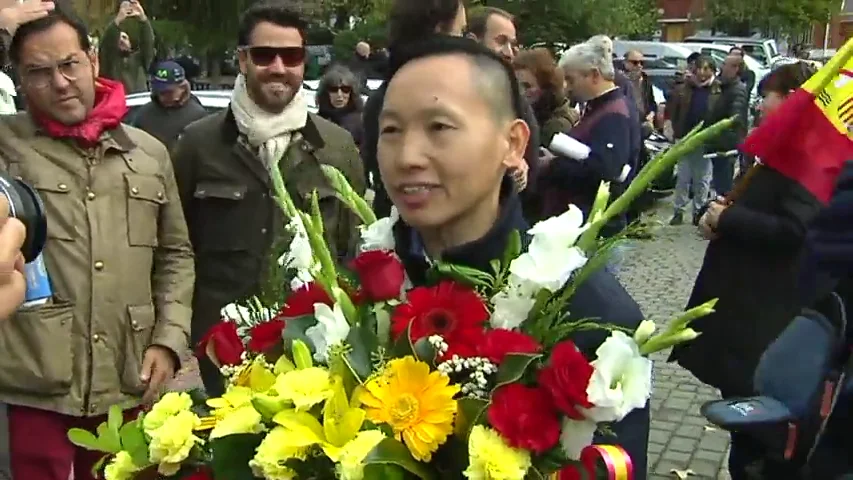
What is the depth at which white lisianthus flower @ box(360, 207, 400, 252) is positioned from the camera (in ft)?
6.73

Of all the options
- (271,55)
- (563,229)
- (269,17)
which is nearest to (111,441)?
(563,229)

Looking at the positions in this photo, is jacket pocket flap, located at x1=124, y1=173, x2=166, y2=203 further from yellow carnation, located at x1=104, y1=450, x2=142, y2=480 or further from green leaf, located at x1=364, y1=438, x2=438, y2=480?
green leaf, located at x1=364, y1=438, x2=438, y2=480

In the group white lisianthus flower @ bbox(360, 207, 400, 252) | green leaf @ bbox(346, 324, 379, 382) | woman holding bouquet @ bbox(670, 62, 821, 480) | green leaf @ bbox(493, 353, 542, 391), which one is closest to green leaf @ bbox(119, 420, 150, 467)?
green leaf @ bbox(346, 324, 379, 382)

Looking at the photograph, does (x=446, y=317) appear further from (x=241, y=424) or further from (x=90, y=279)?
(x=90, y=279)

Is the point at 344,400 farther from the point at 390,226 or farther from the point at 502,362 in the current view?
the point at 390,226

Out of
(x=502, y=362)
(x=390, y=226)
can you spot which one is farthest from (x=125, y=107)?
(x=502, y=362)

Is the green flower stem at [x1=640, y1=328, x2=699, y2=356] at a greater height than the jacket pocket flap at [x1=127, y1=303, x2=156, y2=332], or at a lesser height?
greater

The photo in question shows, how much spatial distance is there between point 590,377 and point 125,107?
219cm

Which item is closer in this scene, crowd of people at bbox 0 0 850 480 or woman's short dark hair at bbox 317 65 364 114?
crowd of people at bbox 0 0 850 480

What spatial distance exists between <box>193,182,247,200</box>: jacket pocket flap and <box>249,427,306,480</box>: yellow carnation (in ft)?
6.75

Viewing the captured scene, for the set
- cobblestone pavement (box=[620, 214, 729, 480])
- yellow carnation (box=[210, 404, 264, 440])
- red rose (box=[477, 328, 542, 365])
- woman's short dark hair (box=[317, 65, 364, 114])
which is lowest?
cobblestone pavement (box=[620, 214, 729, 480])

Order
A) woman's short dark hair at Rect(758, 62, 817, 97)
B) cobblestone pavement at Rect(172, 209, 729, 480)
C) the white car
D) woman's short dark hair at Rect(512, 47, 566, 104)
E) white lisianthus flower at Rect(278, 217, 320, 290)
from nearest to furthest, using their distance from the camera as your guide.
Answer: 1. white lisianthus flower at Rect(278, 217, 320, 290)
2. cobblestone pavement at Rect(172, 209, 729, 480)
3. woman's short dark hair at Rect(758, 62, 817, 97)
4. woman's short dark hair at Rect(512, 47, 566, 104)
5. the white car

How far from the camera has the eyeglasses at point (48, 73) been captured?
9.99 feet

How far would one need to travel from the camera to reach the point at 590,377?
4.92 ft
